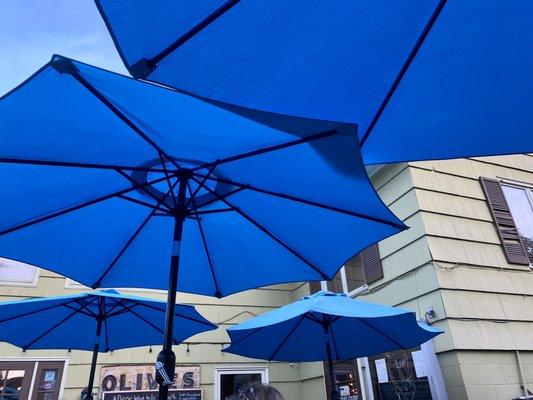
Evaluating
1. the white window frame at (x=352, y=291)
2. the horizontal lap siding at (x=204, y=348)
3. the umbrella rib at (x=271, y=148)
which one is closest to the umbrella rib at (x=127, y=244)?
the umbrella rib at (x=271, y=148)

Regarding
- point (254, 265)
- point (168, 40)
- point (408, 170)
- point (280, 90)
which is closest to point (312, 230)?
point (254, 265)

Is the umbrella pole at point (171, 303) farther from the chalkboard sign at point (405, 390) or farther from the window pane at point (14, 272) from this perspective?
the window pane at point (14, 272)

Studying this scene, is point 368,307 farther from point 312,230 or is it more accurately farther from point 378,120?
point 378,120

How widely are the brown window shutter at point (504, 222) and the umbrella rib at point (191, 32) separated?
14.5 ft

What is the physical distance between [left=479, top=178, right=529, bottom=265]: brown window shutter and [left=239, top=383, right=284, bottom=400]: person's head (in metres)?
3.68

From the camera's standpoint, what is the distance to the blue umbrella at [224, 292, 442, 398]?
315 centimetres

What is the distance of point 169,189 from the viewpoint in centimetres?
225

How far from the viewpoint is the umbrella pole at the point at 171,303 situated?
5.78 ft

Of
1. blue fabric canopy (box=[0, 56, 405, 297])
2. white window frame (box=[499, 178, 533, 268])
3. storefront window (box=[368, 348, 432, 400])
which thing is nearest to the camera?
blue fabric canopy (box=[0, 56, 405, 297])

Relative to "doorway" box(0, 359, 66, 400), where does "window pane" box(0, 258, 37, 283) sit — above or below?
above

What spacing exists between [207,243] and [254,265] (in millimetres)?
366

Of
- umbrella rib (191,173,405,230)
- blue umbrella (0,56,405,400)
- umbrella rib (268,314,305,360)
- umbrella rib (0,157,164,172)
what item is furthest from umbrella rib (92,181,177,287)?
umbrella rib (268,314,305,360)

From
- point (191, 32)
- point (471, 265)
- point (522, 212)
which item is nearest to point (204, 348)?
point (471, 265)

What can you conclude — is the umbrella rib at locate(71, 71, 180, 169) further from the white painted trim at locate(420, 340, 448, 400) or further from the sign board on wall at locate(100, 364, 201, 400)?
the sign board on wall at locate(100, 364, 201, 400)
